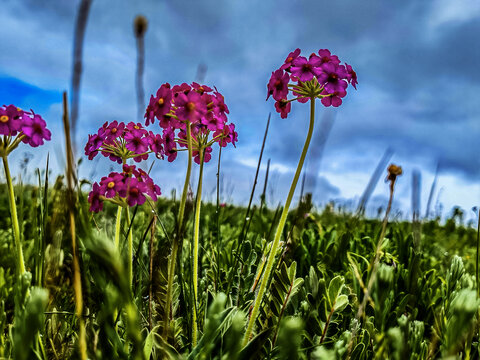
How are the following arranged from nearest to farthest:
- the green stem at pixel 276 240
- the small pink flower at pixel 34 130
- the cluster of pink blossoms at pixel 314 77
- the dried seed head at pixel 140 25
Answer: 1. the dried seed head at pixel 140 25
2. the green stem at pixel 276 240
3. the cluster of pink blossoms at pixel 314 77
4. the small pink flower at pixel 34 130

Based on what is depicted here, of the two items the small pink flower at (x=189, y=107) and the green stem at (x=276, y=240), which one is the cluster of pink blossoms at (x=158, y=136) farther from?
the green stem at (x=276, y=240)

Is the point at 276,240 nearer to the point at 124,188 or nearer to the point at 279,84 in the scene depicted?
the point at 279,84

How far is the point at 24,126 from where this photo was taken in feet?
5.75

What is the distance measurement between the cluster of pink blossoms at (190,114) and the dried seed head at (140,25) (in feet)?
2.25

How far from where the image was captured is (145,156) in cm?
212

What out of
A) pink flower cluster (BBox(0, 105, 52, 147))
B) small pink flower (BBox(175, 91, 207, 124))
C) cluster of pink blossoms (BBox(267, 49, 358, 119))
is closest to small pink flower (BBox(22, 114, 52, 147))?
pink flower cluster (BBox(0, 105, 52, 147))

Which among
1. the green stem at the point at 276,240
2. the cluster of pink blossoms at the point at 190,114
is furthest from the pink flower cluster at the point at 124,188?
the green stem at the point at 276,240

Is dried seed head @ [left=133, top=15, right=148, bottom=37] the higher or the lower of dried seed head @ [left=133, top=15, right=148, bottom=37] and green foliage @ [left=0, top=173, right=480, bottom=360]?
the higher

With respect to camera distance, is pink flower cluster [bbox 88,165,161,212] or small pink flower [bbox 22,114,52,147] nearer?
small pink flower [bbox 22,114,52,147]

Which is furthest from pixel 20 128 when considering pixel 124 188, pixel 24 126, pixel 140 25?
pixel 140 25

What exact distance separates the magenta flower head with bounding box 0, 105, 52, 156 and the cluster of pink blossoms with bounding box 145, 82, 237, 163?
47 cm

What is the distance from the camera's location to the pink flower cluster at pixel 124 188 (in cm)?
189

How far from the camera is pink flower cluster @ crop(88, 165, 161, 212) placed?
1886 millimetres

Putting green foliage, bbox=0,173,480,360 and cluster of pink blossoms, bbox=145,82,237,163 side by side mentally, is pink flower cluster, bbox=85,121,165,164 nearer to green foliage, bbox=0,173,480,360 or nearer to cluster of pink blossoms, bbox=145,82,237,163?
cluster of pink blossoms, bbox=145,82,237,163
